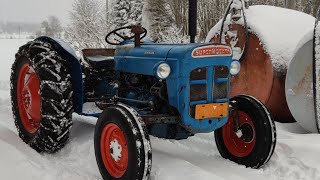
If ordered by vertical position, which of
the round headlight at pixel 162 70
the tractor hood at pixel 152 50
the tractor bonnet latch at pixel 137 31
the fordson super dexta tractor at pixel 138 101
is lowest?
the fordson super dexta tractor at pixel 138 101

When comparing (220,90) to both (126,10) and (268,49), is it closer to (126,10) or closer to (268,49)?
(268,49)

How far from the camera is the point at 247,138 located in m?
4.34

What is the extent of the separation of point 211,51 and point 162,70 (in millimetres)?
483

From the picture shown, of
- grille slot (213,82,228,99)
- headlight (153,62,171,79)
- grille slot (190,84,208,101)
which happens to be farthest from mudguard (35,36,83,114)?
grille slot (213,82,228,99)

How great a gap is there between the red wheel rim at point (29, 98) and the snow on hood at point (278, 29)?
3344 millimetres

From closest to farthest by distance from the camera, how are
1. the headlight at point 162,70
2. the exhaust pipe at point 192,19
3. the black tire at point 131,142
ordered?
the black tire at point 131,142, the headlight at point 162,70, the exhaust pipe at point 192,19

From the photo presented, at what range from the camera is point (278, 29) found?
6348mm

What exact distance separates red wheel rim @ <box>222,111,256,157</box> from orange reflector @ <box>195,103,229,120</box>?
0.49 meters

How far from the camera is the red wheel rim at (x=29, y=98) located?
5.00 meters

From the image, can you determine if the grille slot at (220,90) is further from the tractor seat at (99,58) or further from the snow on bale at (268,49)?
the snow on bale at (268,49)

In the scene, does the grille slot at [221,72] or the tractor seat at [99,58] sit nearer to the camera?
the grille slot at [221,72]

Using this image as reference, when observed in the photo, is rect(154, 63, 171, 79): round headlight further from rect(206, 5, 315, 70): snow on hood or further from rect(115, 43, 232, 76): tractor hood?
rect(206, 5, 315, 70): snow on hood

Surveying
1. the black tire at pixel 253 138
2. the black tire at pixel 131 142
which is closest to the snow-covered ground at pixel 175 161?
the black tire at pixel 253 138

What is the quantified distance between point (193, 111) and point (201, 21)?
15.4 m
